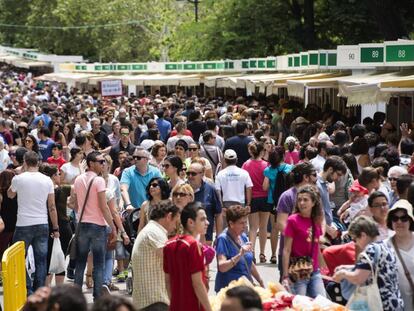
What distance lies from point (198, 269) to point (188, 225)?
591 millimetres

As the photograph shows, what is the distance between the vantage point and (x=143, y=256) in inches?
411

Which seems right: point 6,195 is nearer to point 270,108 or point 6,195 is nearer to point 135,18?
→ point 270,108

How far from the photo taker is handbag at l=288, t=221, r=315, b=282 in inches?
420

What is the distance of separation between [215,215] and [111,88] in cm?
3054

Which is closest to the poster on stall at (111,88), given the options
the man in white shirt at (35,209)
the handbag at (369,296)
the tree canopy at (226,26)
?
the tree canopy at (226,26)

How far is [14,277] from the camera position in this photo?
11.4 metres

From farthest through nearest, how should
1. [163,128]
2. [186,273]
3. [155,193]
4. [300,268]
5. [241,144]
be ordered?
[163,128] < [241,144] < [155,193] < [300,268] < [186,273]

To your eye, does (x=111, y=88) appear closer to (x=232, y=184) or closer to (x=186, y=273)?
(x=232, y=184)

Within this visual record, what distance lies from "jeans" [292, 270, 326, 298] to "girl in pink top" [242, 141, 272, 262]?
18.9 ft

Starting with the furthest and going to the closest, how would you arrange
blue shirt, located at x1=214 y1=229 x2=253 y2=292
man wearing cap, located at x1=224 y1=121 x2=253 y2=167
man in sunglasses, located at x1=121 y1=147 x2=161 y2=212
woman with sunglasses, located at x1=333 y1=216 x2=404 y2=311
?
man wearing cap, located at x1=224 y1=121 x2=253 y2=167 → man in sunglasses, located at x1=121 y1=147 x2=161 y2=212 → blue shirt, located at x1=214 y1=229 x2=253 y2=292 → woman with sunglasses, located at x1=333 y1=216 x2=404 y2=311

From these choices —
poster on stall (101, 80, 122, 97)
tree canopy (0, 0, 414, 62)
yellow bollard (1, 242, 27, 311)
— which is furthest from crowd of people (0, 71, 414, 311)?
tree canopy (0, 0, 414, 62)

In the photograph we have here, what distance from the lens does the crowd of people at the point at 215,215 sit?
9.76m

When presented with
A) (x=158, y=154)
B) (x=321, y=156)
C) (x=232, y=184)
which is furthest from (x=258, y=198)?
(x=158, y=154)

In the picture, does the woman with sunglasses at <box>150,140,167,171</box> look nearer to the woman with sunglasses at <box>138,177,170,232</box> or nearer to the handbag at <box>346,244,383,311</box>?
the woman with sunglasses at <box>138,177,170,232</box>
